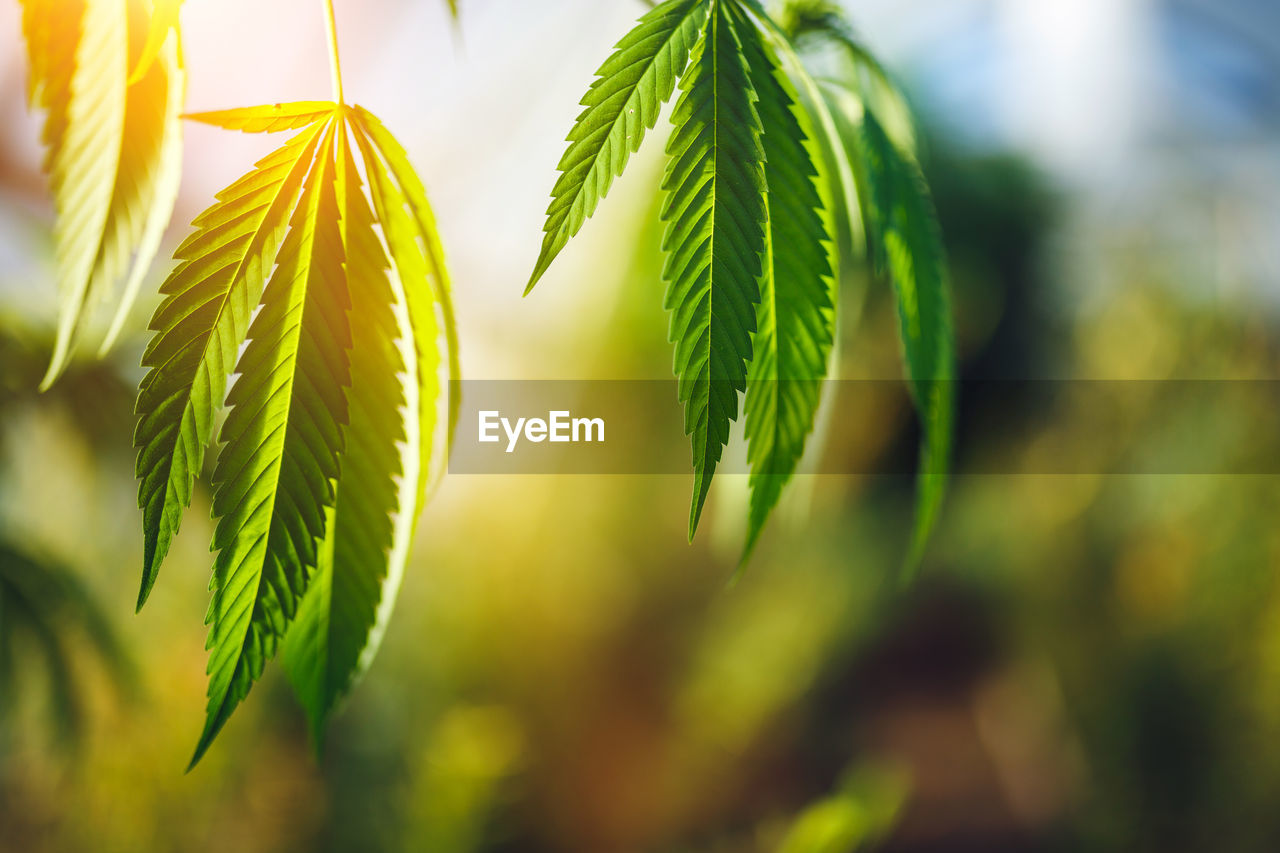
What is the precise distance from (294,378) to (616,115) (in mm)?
75

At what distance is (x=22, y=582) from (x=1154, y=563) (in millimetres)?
1507

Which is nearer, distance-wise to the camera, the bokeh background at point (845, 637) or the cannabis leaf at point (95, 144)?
the cannabis leaf at point (95, 144)

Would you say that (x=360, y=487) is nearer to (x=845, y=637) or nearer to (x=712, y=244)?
(x=712, y=244)

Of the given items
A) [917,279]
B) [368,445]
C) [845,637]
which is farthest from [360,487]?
[845,637]

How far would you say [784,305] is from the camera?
16 centimetres

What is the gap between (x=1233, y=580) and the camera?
1.20 metres

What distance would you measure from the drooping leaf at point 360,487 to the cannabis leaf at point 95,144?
5 cm

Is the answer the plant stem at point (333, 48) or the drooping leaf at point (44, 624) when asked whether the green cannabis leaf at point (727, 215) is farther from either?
the drooping leaf at point (44, 624)

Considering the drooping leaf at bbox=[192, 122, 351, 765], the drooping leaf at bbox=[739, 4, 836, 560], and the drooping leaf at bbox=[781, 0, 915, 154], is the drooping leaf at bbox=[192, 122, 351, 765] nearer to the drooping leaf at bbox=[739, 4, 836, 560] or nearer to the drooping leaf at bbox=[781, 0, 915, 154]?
the drooping leaf at bbox=[739, 4, 836, 560]

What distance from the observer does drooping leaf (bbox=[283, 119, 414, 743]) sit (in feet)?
0.49

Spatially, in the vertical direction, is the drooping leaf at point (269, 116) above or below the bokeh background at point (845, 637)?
above

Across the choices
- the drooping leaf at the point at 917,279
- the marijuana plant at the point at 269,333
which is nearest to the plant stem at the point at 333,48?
the marijuana plant at the point at 269,333

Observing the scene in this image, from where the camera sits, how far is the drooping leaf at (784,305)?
0.15 metres

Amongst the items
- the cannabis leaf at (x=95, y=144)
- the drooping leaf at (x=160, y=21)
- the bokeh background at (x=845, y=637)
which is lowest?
the bokeh background at (x=845, y=637)
